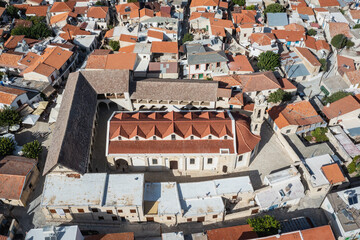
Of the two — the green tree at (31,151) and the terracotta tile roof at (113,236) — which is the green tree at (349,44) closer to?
the terracotta tile roof at (113,236)

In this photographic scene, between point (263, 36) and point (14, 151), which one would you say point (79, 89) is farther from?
point (263, 36)

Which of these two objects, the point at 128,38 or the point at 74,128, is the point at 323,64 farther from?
the point at 74,128

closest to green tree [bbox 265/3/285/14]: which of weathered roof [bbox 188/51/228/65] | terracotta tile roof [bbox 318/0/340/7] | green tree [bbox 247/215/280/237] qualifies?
terracotta tile roof [bbox 318/0/340/7]

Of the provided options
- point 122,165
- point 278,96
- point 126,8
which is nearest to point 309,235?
point 278,96

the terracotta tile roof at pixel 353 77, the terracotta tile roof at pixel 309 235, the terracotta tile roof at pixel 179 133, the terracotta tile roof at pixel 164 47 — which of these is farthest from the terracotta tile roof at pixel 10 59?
the terracotta tile roof at pixel 353 77

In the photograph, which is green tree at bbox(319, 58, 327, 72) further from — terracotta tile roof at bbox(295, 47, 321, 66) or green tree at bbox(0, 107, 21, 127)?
green tree at bbox(0, 107, 21, 127)

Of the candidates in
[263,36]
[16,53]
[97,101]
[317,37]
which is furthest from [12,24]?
[317,37]
